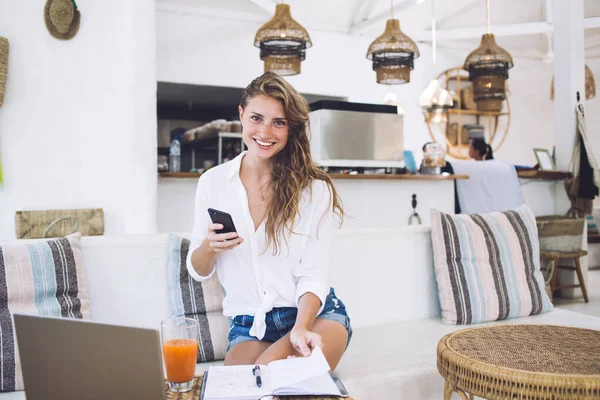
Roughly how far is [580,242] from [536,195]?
2.03 feet

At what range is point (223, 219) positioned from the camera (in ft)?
5.47

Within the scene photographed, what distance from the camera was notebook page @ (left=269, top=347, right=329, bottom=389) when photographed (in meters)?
1.22

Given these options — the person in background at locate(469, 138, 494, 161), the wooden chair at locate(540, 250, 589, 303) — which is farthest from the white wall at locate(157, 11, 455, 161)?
the wooden chair at locate(540, 250, 589, 303)

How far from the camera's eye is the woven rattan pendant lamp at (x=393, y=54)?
513 cm

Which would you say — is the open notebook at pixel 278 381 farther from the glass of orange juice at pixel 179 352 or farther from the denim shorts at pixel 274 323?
the denim shorts at pixel 274 323

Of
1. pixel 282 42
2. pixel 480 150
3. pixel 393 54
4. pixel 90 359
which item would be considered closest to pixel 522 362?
pixel 90 359

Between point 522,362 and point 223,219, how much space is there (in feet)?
3.21

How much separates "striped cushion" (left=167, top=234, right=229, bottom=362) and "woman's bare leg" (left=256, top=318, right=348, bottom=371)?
44 centimetres

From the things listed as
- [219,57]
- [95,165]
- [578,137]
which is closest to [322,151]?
[95,165]

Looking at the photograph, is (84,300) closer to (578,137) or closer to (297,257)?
(297,257)

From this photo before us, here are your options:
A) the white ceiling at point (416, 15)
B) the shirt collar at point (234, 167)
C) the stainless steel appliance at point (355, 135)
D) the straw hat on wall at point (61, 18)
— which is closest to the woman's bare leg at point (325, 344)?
the shirt collar at point (234, 167)

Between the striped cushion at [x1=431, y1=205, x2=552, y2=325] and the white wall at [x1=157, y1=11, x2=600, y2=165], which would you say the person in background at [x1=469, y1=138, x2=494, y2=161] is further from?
the striped cushion at [x1=431, y1=205, x2=552, y2=325]

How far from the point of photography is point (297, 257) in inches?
75.4

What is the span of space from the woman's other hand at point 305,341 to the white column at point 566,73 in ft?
12.8
